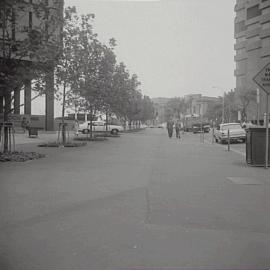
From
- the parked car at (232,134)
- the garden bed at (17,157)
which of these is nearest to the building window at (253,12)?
the parked car at (232,134)

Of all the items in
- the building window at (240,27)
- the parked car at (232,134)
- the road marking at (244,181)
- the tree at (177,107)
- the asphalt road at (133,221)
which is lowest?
the asphalt road at (133,221)

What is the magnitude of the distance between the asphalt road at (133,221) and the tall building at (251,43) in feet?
240

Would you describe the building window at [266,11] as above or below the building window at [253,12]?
below

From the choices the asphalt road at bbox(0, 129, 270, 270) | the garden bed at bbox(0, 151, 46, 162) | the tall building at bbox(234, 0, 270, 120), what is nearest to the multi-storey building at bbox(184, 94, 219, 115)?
the tall building at bbox(234, 0, 270, 120)

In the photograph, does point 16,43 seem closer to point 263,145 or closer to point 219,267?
point 263,145

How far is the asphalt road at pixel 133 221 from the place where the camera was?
188 inches

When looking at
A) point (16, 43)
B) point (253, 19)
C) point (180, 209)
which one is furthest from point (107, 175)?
point (253, 19)

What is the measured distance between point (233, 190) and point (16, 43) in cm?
985

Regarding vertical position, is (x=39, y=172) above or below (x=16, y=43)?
below

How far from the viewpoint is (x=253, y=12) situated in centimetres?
10088

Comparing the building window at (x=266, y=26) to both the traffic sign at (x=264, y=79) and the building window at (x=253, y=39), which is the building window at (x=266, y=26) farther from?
the traffic sign at (x=264, y=79)

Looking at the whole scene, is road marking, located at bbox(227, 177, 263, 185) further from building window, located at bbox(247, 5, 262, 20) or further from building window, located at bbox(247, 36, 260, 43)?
building window, located at bbox(247, 5, 262, 20)

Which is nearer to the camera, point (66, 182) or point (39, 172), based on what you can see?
point (66, 182)

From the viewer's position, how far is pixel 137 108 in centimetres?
6650
